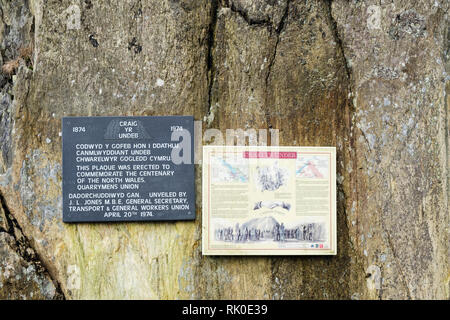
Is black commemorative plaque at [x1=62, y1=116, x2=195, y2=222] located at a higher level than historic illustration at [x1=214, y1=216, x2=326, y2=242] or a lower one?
higher

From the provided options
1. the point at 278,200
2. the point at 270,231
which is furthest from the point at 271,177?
the point at 270,231

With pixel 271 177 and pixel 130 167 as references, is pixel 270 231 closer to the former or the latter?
pixel 271 177

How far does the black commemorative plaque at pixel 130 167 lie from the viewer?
2148 millimetres

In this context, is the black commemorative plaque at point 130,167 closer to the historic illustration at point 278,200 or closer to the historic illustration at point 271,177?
the historic illustration at point 278,200

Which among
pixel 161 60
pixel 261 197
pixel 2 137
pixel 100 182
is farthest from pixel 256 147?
pixel 2 137

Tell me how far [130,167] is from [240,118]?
62 centimetres

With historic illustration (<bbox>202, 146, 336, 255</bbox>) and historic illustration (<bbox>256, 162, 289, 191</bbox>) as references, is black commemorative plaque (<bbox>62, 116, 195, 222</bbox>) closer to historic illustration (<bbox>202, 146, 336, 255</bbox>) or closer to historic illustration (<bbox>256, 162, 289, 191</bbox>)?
historic illustration (<bbox>202, 146, 336, 255</bbox>)

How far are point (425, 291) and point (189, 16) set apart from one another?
1.90m

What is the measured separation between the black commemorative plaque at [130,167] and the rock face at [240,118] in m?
0.06

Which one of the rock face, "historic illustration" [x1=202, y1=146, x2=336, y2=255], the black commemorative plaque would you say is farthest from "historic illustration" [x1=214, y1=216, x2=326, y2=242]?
the black commemorative plaque

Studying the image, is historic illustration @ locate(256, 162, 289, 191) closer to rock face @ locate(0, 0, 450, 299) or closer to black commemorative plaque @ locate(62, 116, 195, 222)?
rock face @ locate(0, 0, 450, 299)

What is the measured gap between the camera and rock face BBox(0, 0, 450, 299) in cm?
217

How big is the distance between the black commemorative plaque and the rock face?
62 millimetres

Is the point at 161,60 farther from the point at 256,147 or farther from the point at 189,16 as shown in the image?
the point at 256,147
